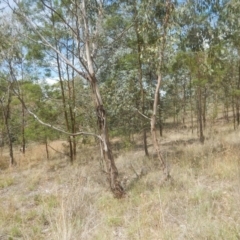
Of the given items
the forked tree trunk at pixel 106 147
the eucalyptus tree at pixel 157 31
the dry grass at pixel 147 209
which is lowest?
the dry grass at pixel 147 209

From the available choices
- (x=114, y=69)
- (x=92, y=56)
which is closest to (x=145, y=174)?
(x=92, y=56)

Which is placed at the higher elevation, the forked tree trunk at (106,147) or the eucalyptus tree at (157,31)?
the eucalyptus tree at (157,31)

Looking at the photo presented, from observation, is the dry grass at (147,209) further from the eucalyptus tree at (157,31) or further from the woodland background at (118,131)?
the eucalyptus tree at (157,31)

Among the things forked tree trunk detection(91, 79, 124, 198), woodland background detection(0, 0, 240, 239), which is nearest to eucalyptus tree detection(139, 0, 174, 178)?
woodland background detection(0, 0, 240, 239)

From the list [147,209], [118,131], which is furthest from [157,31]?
[118,131]

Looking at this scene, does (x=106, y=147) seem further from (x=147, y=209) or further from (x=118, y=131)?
(x=118, y=131)

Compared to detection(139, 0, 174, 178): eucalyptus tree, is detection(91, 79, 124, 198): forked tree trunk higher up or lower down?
lower down

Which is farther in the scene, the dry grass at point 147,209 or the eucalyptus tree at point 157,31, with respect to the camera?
the eucalyptus tree at point 157,31

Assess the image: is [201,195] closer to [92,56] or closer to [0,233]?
[0,233]

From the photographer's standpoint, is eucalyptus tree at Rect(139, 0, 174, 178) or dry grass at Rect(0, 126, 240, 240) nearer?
dry grass at Rect(0, 126, 240, 240)

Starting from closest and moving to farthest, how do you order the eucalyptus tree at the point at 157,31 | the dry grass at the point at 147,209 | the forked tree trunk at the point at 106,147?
the dry grass at the point at 147,209, the forked tree trunk at the point at 106,147, the eucalyptus tree at the point at 157,31

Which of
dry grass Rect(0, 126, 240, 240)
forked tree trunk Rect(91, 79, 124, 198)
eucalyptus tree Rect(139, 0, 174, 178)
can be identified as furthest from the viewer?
eucalyptus tree Rect(139, 0, 174, 178)

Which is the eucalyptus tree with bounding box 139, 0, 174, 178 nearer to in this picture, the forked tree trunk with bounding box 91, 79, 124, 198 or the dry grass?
the dry grass

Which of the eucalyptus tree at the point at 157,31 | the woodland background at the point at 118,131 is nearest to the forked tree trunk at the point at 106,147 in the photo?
the woodland background at the point at 118,131
